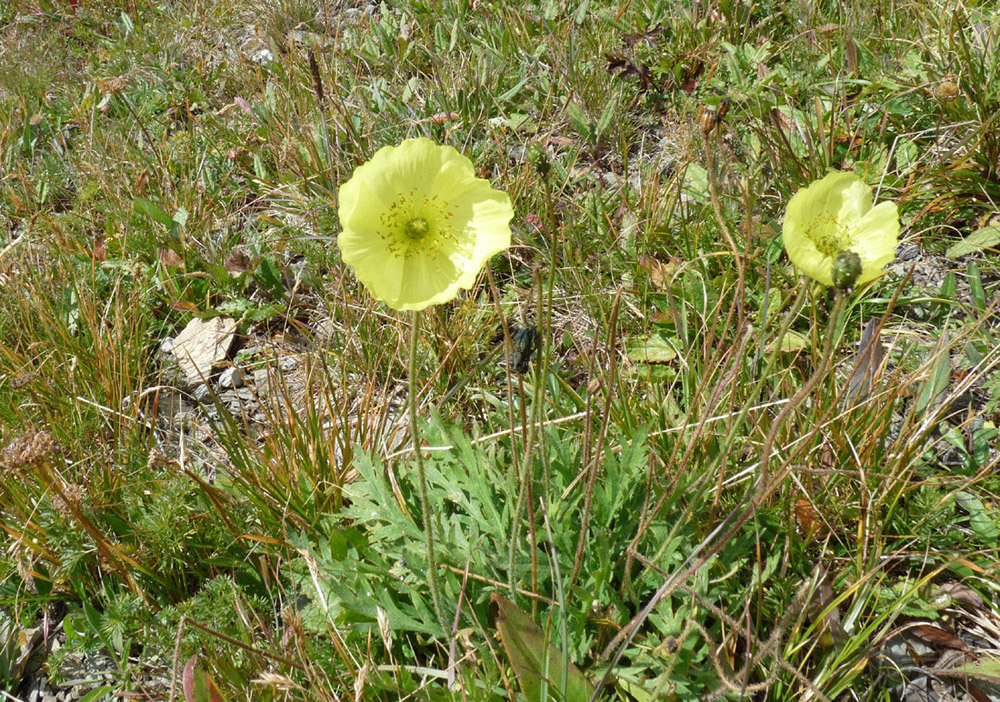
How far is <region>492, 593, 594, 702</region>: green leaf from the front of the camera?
1.50 meters

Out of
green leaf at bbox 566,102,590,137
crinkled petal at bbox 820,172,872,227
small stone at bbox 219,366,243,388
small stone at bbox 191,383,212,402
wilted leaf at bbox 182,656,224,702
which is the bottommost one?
wilted leaf at bbox 182,656,224,702

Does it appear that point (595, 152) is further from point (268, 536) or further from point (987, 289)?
point (268, 536)

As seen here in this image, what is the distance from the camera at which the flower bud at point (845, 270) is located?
3.90 ft

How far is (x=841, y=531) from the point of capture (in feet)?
6.34

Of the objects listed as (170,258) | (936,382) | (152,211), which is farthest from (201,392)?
(936,382)

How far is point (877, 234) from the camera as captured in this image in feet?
5.15

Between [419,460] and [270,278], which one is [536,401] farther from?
[270,278]

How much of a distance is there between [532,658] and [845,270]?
0.98 meters

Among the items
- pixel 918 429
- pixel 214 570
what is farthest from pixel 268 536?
pixel 918 429

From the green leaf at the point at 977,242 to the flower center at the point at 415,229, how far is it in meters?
1.99

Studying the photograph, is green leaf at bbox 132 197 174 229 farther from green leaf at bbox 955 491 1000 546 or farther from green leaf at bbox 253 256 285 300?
green leaf at bbox 955 491 1000 546

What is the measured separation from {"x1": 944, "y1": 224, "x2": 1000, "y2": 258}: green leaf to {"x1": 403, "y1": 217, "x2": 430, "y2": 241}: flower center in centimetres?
199

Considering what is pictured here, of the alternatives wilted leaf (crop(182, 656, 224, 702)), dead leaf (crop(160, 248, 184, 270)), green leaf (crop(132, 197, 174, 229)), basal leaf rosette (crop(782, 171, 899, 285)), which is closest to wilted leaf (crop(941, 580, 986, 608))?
basal leaf rosette (crop(782, 171, 899, 285))

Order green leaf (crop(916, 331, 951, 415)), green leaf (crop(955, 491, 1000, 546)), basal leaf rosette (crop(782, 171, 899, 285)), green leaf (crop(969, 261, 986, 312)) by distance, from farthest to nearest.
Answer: green leaf (crop(969, 261, 986, 312)) → green leaf (crop(916, 331, 951, 415)) → green leaf (crop(955, 491, 1000, 546)) → basal leaf rosette (crop(782, 171, 899, 285))
